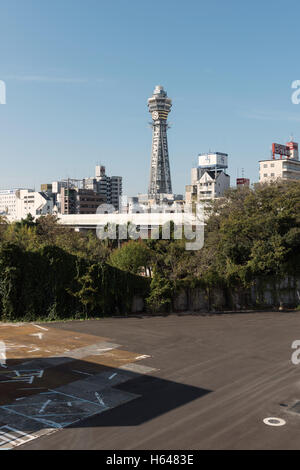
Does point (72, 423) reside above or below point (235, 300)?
below

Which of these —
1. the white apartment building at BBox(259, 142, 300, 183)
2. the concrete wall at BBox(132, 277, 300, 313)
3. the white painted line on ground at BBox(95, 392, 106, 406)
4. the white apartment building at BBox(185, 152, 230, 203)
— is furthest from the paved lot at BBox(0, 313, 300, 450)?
the white apartment building at BBox(185, 152, 230, 203)

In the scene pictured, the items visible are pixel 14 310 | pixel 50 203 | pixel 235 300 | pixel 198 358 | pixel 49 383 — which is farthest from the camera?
pixel 50 203

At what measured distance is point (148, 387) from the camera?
1758 centimetres

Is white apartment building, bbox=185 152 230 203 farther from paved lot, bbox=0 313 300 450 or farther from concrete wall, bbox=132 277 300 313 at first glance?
paved lot, bbox=0 313 300 450

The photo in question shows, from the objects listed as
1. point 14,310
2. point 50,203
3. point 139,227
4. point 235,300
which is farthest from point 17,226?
point 50,203

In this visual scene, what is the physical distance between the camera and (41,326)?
96.9 feet

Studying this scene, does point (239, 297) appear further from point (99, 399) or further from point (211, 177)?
point (211, 177)

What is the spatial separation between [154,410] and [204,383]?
359 cm

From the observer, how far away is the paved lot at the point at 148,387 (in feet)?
43.4

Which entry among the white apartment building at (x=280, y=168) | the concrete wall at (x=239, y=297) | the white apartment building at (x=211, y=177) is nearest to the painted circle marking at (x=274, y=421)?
the concrete wall at (x=239, y=297)

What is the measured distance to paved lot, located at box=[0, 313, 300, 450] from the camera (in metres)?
13.2

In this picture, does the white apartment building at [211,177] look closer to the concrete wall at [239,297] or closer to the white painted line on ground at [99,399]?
the concrete wall at [239,297]

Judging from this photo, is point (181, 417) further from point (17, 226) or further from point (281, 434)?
point (17, 226)

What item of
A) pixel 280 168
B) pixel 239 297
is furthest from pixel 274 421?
pixel 280 168
